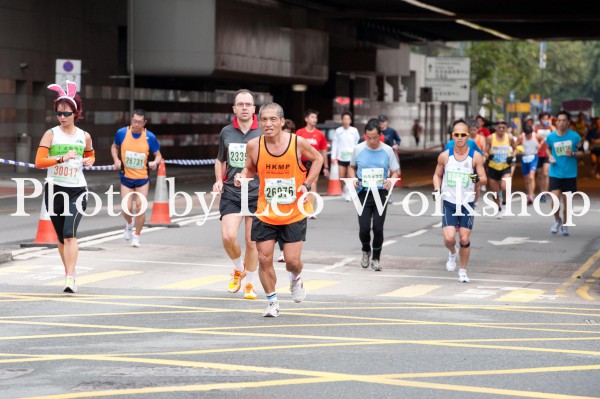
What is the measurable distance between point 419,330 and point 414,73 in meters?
78.9

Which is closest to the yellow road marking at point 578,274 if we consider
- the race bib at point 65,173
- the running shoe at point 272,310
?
the running shoe at point 272,310

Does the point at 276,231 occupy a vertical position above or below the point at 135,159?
below

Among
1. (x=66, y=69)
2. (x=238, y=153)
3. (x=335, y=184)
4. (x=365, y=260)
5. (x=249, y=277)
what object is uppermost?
(x=66, y=69)

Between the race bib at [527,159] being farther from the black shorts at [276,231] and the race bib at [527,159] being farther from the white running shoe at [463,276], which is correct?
the black shorts at [276,231]

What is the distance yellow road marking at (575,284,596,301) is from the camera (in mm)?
14328

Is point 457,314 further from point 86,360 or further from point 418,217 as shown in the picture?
point 418,217

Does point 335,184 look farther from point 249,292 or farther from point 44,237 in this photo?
point 249,292

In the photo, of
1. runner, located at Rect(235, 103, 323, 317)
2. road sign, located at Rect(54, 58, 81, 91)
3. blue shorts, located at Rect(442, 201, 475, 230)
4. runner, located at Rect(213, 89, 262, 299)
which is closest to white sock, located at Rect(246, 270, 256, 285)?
runner, located at Rect(213, 89, 262, 299)

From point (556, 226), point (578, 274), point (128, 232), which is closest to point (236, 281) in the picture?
point (578, 274)

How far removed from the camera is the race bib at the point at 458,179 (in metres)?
15.9

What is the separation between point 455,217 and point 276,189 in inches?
201

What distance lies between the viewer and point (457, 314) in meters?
11.9

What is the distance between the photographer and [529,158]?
93.0 feet

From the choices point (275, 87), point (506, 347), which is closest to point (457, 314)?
point (506, 347)
